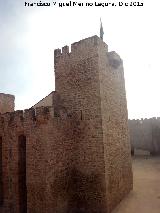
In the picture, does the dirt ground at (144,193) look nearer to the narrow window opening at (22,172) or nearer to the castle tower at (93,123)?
the castle tower at (93,123)

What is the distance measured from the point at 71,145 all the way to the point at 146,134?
54.7 ft

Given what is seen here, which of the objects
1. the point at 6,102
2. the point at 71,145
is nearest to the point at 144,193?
the point at 71,145

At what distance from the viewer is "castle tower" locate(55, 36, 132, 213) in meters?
11.8

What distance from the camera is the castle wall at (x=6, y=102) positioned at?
62.6 feet

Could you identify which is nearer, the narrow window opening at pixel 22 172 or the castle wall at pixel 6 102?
the narrow window opening at pixel 22 172

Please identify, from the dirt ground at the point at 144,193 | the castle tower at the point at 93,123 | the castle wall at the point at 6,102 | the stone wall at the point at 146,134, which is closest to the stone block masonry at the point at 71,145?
the castle tower at the point at 93,123

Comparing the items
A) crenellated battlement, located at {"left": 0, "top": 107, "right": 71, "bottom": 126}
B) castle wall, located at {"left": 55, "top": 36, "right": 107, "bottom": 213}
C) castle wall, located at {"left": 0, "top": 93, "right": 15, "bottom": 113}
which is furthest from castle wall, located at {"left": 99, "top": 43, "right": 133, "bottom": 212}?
castle wall, located at {"left": 0, "top": 93, "right": 15, "bottom": 113}

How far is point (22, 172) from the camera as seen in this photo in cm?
1248

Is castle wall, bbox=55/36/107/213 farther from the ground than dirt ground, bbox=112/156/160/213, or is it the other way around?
castle wall, bbox=55/36/107/213

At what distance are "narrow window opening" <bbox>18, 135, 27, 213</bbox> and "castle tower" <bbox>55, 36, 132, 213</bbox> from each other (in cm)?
228

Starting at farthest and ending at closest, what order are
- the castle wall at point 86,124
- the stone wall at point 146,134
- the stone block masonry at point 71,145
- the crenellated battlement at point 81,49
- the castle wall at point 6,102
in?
the stone wall at point 146,134, the castle wall at point 6,102, the crenellated battlement at point 81,49, the castle wall at point 86,124, the stone block masonry at point 71,145

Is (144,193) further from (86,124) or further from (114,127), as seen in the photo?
(86,124)

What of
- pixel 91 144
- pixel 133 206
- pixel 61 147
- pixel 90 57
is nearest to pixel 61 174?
pixel 61 147

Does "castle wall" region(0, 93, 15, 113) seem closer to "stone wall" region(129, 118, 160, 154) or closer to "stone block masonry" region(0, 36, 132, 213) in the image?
"stone block masonry" region(0, 36, 132, 213)
